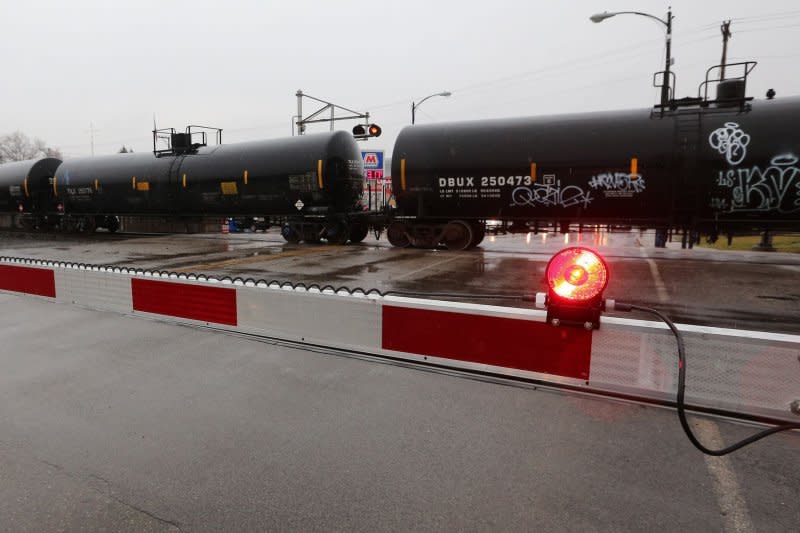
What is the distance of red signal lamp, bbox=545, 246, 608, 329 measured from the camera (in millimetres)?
2893

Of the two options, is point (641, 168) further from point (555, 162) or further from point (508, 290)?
point (508, 290)

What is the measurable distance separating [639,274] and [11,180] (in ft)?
99.1

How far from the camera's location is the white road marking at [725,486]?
7.76ft

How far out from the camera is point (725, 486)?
2.67 metres

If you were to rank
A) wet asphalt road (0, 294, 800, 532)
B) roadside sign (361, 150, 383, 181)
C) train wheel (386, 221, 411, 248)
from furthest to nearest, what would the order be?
1. roadside sign (361, 150, 383, 181)
2. train wheel (386, 221, 411, 248)
3. wet asphalt road (0, 294, 800, 532)

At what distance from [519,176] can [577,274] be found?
36.9 feet

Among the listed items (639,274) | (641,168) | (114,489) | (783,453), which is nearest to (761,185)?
(641,168)

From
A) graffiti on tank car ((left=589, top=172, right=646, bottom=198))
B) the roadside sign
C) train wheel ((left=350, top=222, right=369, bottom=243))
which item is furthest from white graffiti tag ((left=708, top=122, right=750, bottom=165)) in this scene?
the roadside sign

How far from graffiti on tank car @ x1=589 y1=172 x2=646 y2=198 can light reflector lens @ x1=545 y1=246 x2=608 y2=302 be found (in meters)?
10.8

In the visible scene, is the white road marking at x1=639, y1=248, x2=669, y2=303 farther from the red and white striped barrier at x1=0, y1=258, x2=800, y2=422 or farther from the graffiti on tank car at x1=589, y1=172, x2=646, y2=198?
the red and white striped barrier at x1=0, y1=258, x2=800, y2=422

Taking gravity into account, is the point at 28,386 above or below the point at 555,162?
below

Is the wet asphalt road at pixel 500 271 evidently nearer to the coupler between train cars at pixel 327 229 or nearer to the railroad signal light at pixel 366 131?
the coupler between train cars at pixel 327 229

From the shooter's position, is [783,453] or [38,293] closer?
[783,453]

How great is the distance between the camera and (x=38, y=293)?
655 centimetres
